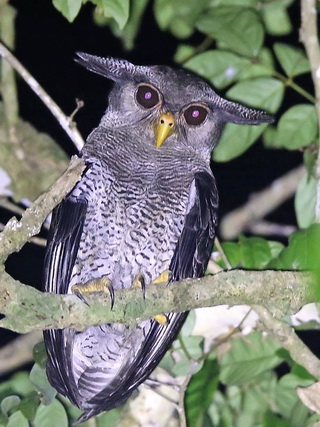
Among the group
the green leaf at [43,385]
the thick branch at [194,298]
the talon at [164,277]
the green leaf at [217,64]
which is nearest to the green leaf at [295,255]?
the thick branch at [194,298]

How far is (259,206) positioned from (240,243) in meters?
1.29

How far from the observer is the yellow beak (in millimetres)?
2895

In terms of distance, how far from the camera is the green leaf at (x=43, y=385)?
104 inches

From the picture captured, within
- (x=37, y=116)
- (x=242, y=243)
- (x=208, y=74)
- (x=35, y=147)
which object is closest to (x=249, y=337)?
(x=242, y=243)

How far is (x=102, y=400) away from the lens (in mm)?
2801

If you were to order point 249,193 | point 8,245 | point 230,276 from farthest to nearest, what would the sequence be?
point 249,193, point 230,276, point 8,245

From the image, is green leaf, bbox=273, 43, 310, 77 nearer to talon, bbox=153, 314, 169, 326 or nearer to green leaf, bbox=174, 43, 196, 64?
green leaf, bbox=174, 43, 196, 64

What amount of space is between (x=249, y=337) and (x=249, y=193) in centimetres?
160

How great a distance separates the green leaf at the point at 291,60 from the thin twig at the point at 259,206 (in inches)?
46.7

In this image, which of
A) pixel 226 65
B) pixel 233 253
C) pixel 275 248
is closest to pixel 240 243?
pixel 233 253

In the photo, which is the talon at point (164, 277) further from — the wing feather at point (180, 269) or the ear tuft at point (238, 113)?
the ear tuft at point (238, 113)

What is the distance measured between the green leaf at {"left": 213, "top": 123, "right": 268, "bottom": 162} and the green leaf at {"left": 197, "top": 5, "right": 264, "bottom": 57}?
281 mm

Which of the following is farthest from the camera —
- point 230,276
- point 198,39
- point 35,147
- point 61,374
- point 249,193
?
point 249,193

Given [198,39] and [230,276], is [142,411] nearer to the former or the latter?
[230,276]
